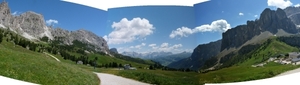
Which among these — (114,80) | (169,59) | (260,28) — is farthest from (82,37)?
(260,28)

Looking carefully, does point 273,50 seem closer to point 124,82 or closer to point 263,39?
point 263,39

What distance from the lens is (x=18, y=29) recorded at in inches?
410

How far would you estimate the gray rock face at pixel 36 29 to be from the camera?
373 inches

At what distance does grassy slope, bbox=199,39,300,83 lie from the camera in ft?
36.1

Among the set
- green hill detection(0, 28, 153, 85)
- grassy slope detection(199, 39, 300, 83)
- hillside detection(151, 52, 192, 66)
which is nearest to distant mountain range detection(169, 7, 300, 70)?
hillside detection(151, 52, 192, 66)

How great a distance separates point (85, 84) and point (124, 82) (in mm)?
1896

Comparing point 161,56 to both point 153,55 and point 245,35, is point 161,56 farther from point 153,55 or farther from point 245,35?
point 245,35

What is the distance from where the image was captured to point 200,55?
1383 centimetres

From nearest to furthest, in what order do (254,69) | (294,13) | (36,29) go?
(294,13) → (36,29) → (254,69)

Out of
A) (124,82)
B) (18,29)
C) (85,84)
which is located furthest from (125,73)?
(18,29)

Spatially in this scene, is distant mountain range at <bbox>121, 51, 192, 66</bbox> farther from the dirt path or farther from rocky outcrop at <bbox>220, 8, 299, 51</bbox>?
rocky outcrop at <bbox>220, 8, 299, 51</bbox>

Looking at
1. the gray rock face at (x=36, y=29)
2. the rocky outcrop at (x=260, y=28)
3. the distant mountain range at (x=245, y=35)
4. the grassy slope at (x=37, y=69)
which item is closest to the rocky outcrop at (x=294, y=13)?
the distant mountain range at (x=245, y=35)

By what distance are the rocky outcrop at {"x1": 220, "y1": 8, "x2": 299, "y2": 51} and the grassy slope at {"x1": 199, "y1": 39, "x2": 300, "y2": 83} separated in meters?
0.64

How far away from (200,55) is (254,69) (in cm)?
274
